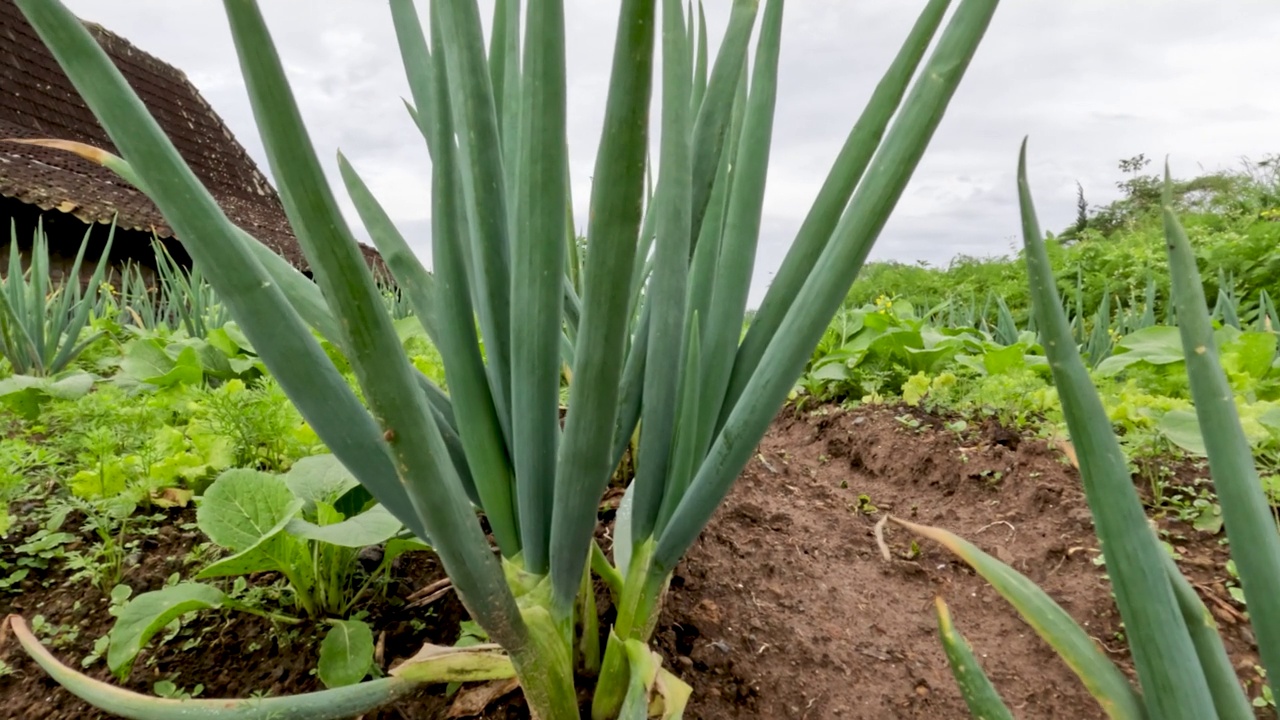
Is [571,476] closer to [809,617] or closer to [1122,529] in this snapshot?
[1122,529]

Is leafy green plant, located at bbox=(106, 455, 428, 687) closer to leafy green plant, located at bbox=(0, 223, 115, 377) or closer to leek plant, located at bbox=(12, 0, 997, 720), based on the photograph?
leek plant, located at bbox=(12, 0, 997, 720)

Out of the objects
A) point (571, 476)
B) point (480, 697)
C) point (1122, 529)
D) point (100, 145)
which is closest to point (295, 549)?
point (480, 697)

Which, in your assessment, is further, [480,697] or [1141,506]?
[480,697]

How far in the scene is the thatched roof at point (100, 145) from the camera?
6.20 m

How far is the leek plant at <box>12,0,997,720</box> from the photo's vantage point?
0.40 metres

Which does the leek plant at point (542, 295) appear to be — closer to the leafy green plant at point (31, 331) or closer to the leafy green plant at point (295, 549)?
the leafy green plant at point (295, 549)

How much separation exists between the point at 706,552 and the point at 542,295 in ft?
2.21

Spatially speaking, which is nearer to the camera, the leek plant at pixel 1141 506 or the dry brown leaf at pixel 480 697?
the leek plant at pixel 1141 506

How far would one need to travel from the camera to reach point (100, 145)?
792 centimetres

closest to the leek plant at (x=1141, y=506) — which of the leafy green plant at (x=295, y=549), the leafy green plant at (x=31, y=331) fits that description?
the leafy green plant at (x=295, y=549)

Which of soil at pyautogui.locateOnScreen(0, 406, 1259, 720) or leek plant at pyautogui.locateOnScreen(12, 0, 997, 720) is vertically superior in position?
leek plant at pyautogui.locateOnScreen(12, 0, 997, 720)

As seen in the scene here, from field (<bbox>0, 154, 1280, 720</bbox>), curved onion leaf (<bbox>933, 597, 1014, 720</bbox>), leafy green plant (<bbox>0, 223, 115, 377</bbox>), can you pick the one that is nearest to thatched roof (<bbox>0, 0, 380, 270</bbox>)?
leafy green plant (<bbox>0, 223, 115, 377</bbox>)

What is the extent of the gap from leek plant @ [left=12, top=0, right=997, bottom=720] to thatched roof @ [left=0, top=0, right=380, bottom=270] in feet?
13.2

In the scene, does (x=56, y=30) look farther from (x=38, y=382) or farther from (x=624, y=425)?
(x=38, y=382)
